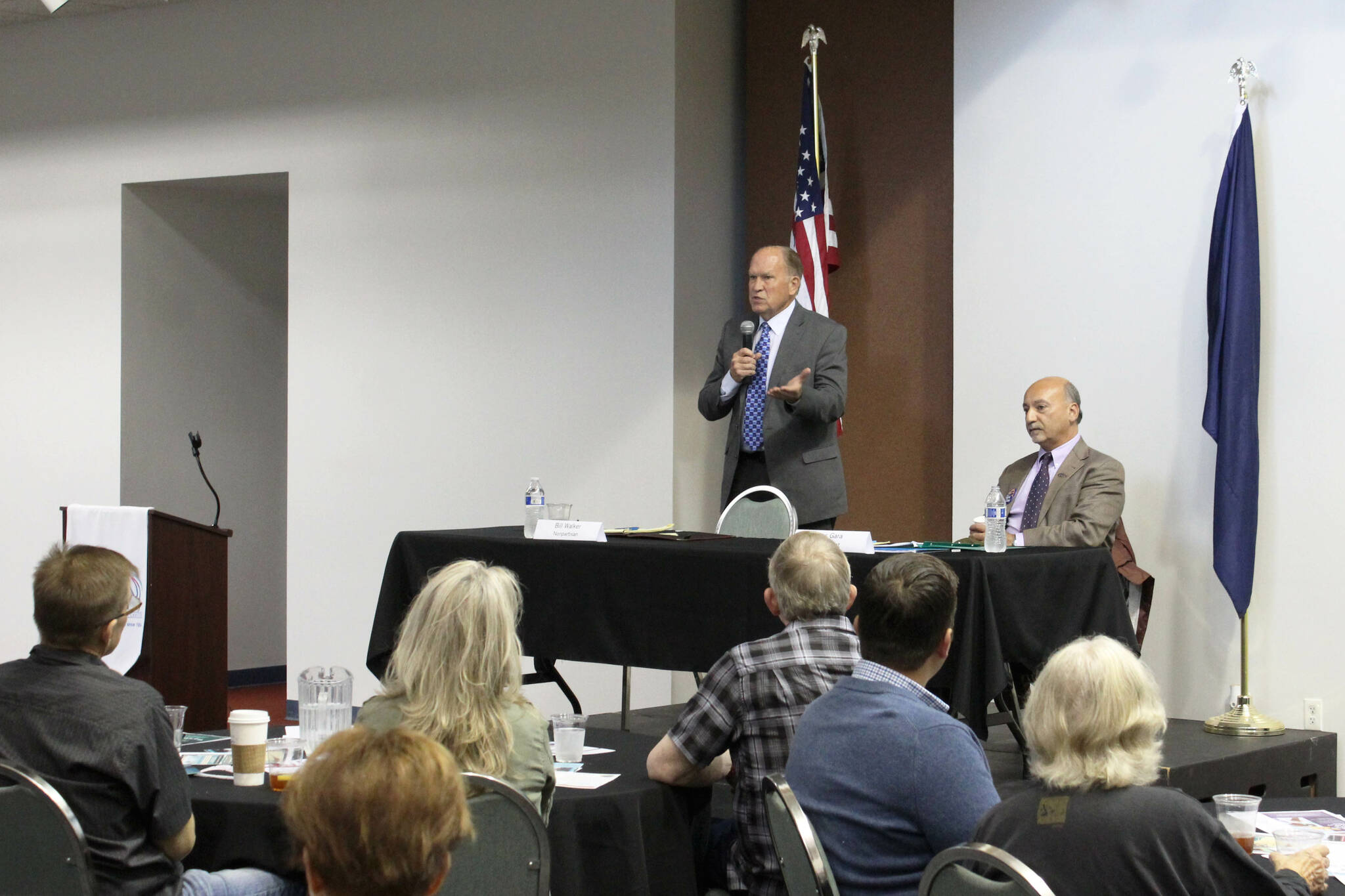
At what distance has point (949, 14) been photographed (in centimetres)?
607

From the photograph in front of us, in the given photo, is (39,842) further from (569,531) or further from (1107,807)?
(569,531)

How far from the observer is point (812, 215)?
604 centimetres

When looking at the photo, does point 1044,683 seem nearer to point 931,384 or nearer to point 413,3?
point 931,384

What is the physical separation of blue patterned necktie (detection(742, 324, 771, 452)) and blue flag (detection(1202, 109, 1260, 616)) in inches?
63.6

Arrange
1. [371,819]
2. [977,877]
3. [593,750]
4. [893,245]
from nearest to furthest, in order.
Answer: [371,819], [977,877], [593,750], [893,245]

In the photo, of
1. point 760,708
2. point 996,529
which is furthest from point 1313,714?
point 760,708

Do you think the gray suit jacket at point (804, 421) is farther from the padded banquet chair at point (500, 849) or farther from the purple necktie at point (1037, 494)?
the padded banquet chair at point (500, 849)

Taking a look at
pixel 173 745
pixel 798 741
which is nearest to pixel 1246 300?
pixel 798 741

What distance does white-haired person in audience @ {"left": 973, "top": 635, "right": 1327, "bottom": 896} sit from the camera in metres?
1.80

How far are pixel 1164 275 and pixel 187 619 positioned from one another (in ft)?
13.6

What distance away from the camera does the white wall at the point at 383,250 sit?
6.50m

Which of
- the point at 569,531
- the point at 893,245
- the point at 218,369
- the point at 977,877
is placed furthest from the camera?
the point at 218,369

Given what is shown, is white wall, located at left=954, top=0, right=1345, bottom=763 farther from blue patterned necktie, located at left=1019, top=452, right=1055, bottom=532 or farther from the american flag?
blue patterned necktie, located at left=1019, top=452, right=1055, bottom=532

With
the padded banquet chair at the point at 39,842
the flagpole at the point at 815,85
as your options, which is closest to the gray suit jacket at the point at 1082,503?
the flagpole at the point at 815,85
